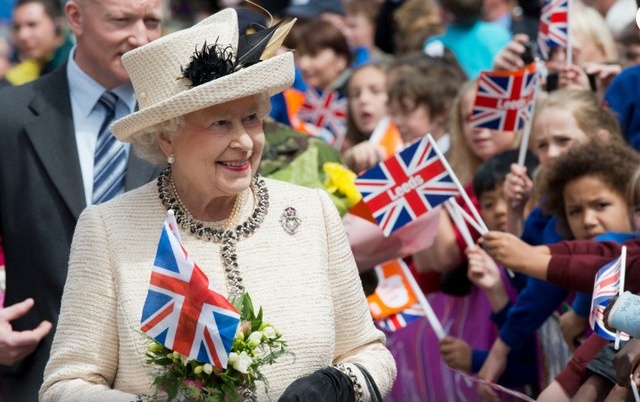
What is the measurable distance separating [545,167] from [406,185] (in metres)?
0.68

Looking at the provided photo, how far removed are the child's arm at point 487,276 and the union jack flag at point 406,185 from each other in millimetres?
375

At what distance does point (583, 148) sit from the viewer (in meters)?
6.75

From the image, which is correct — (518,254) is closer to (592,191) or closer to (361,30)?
(592,191)

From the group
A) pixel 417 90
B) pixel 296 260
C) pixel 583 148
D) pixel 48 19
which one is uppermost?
pixel 296 260

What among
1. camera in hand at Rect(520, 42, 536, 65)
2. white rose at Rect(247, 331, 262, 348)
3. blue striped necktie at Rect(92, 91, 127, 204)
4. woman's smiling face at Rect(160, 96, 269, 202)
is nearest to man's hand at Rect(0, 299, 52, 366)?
blue striped necktie at Rect(92, 91, 127, 204)

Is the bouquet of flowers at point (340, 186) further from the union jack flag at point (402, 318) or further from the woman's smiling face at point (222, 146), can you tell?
the woman's smiling face at point (222, 146)

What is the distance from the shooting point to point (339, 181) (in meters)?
6.87

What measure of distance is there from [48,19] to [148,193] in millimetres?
8096

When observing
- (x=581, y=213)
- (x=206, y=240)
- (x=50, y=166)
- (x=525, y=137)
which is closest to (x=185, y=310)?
(x=206, y=240)

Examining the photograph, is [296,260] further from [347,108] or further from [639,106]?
[347,108]

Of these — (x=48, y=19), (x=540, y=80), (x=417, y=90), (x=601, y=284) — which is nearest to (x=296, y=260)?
(x=601, y=284)

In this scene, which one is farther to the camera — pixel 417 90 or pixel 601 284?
pixel 417 90

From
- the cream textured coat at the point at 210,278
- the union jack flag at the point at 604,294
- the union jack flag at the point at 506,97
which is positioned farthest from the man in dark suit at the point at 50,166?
the union jack flag at the point at 506,97

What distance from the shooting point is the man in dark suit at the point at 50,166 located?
5.60 meters
